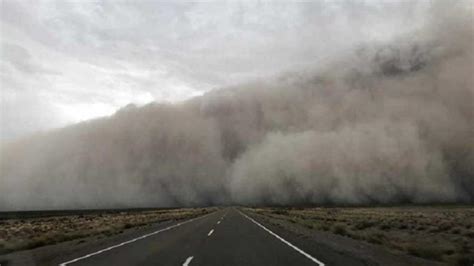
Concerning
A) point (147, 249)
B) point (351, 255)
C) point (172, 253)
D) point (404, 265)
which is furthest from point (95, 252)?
point (404, 265)

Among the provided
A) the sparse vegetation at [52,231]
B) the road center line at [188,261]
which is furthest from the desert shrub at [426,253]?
the sparse vegetation at [52,231]

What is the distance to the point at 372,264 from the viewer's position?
11.3 metres

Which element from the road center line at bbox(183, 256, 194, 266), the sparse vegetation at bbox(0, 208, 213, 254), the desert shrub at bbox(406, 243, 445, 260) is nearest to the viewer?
the road center line at bbox(183, 256, 194, 266)

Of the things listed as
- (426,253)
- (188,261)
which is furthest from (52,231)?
(426,253)

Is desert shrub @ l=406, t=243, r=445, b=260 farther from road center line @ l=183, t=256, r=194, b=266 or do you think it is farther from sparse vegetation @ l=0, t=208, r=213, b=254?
sparse vegetation @ l=0, t=208, r=213, b=254

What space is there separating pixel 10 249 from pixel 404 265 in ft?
45.7

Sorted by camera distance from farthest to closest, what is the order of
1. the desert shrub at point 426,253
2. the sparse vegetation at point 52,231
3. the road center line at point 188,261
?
the sparse vegetation at point 52,231 → the desert shrub at point 426,253 → the road center line at point 188,261

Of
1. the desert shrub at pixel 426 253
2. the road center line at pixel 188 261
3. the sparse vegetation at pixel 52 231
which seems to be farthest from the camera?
the sparse vegetation at pixel 52 231

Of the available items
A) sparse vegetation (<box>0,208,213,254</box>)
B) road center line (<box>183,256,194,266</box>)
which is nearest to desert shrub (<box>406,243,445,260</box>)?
road center line (<box>183,256,194,266</box>)

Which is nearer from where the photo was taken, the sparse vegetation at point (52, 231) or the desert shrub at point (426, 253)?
the desert shrub at point (426, 253)

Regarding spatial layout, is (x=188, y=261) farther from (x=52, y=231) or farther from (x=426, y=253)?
(x=52, y=231)

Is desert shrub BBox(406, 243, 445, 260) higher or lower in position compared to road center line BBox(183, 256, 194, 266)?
lower

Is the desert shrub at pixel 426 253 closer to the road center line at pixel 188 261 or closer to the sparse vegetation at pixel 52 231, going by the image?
the road center line at pixel 188 261

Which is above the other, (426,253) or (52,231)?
(52,231)
